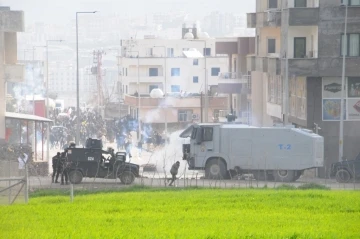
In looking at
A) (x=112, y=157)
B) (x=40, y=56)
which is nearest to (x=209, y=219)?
(x=112, y=157)

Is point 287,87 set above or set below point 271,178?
above

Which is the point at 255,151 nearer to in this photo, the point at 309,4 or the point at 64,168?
the point at 64,168

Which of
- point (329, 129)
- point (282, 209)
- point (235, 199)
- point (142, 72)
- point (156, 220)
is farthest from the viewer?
point (142, 72)

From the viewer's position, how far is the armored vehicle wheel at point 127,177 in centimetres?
4328

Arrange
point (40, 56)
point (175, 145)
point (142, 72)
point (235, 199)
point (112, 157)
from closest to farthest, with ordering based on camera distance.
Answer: point (235, 199), point (112, 157), point (175, 145), point (142, 72), point (40, 56)

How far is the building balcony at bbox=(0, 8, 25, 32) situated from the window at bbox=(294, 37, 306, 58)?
39.4 feet

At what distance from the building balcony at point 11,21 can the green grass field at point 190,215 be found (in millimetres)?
19790

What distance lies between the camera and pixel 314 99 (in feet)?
170

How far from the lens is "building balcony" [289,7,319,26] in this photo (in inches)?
2028

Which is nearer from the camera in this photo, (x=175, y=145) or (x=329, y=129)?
(x=329, y=129)

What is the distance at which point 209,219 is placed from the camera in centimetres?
2784

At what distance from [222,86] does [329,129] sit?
2406 cm

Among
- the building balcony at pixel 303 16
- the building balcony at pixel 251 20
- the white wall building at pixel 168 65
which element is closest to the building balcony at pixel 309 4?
the building balcony at pixel 303 16

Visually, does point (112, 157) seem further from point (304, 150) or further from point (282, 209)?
point (282, 209)
